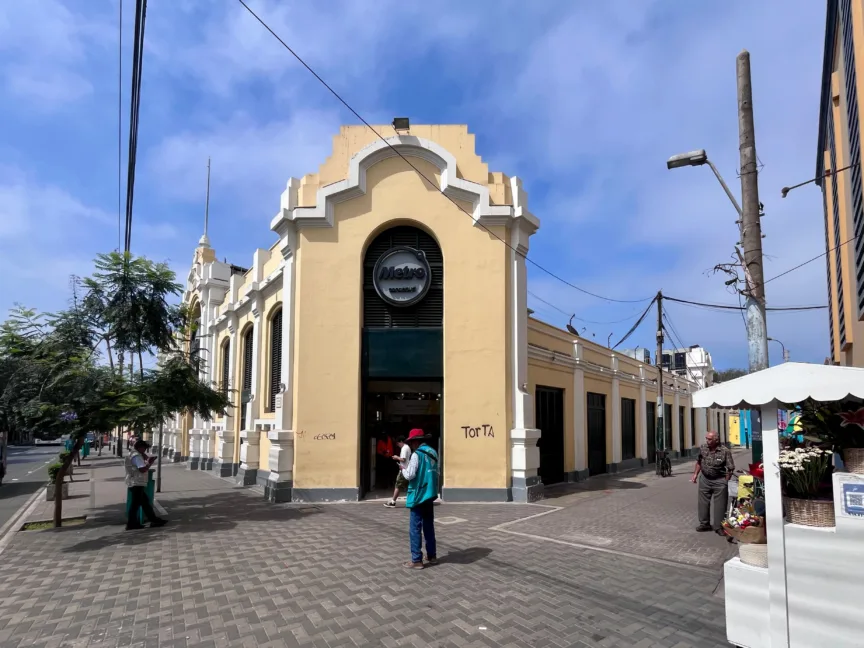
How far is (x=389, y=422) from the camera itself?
15.0 meters

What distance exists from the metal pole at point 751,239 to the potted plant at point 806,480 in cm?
330

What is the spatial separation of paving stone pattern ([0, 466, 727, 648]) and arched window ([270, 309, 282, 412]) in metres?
6.06

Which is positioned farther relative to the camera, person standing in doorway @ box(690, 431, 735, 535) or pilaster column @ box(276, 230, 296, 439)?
pilaster column @ box(276, 230, 296, 439)

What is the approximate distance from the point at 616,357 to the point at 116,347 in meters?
16.6

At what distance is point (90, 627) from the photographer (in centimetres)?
509

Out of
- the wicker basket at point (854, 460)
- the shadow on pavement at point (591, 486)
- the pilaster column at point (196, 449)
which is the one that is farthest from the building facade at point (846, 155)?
the pilaster column at point (196, 449)

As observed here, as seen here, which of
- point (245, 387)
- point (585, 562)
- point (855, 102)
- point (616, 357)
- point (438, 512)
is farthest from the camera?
point (616, 357)

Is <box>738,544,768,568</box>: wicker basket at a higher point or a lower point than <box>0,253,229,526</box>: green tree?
lower

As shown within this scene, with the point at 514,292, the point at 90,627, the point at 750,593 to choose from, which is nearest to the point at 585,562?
the point at 750,593

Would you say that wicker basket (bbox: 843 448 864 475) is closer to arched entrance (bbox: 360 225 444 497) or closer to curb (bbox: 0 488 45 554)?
arched entrance (bbox: 360 225 444 497)

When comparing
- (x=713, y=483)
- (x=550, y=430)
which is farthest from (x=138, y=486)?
(x=550, y=430)

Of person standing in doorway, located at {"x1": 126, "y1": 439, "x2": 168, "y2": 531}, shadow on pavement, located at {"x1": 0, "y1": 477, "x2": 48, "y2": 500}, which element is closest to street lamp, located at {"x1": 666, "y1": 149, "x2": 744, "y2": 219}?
person standing in doorway, located at {"x1": 126, "y1": 439, "x2": 168, "y2": 531}

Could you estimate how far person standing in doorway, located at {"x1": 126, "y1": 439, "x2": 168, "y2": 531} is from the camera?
9.48 meters

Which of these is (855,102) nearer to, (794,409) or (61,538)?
(794,409)
